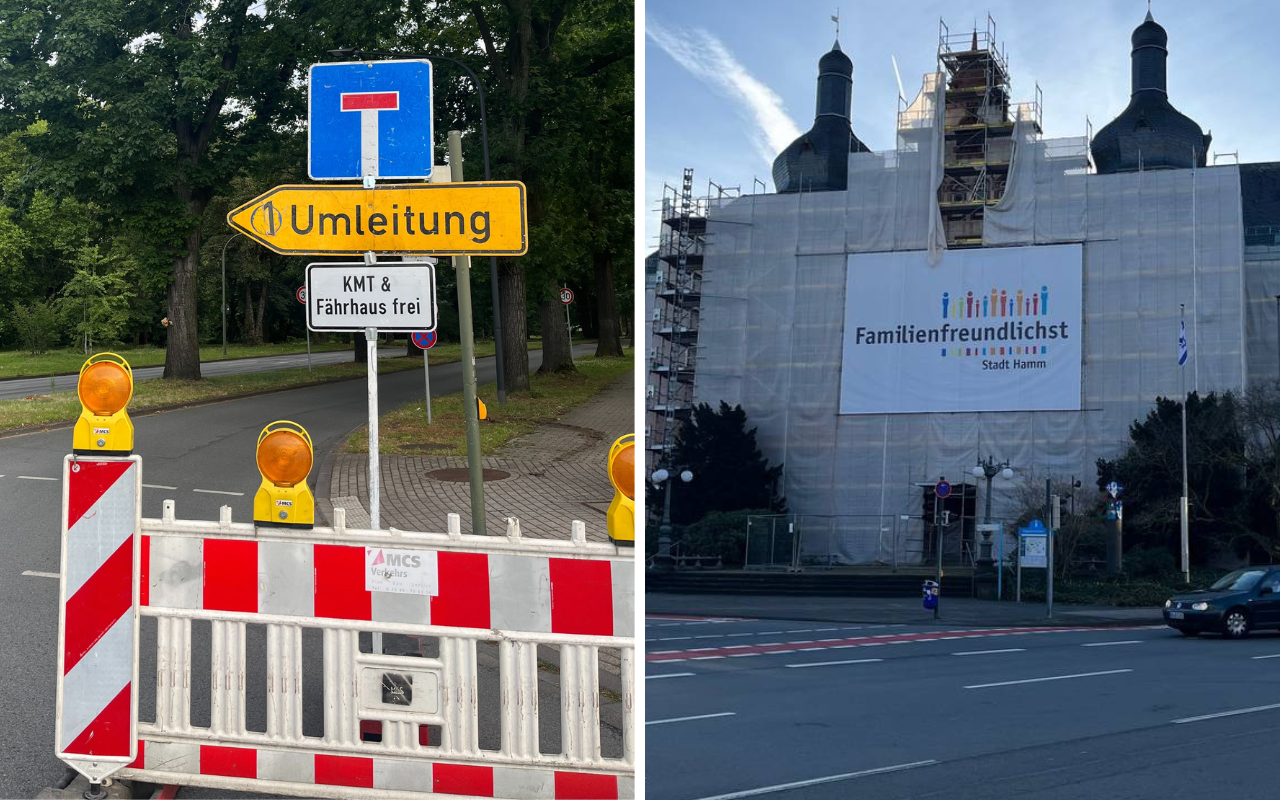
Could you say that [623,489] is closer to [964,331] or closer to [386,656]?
[386,656]

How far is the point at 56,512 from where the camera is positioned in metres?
12.4

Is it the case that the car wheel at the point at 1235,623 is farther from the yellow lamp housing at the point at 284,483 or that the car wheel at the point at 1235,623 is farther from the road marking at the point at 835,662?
the yellow lamp housing at the point at 284,483

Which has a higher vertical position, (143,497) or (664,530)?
(143,497)

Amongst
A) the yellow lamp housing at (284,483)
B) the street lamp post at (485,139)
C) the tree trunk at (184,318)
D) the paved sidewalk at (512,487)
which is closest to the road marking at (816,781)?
the yellow lamp housing at (284,483)

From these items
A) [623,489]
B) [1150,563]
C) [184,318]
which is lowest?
[1150,563]

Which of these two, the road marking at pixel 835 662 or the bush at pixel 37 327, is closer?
the road marking at pixel 835 662

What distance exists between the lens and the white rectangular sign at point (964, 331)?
1678 inches

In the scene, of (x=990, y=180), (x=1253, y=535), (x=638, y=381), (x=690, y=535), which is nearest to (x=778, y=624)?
(x=690, y=535)

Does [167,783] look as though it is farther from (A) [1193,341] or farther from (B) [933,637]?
(A) [1193,341]

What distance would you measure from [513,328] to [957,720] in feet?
53.2

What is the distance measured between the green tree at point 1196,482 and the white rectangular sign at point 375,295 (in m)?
32.5

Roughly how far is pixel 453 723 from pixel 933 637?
17235mm

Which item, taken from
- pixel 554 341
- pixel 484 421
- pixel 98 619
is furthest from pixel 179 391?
pixel 98 619

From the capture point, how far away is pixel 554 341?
Answer: 31.5 m
